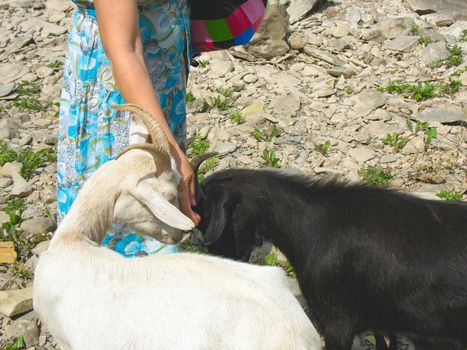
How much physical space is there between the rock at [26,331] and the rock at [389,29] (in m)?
5.02

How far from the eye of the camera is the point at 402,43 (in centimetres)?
733

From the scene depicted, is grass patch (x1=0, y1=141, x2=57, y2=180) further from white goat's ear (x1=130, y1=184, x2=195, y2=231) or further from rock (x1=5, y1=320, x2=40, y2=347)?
white goat's ear (x1=130, y1=184, x2=195, y2=231)

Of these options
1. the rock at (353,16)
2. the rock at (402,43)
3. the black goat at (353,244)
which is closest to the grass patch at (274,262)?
the black goat at (353,244)

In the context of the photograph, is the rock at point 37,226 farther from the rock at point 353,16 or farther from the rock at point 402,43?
the rock at point 353,16

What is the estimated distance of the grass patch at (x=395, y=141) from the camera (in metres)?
5.80

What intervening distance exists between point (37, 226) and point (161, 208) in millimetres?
2447

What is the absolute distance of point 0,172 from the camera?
5.78 m

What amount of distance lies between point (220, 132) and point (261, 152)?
51cm

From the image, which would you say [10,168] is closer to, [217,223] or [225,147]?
[225,147]

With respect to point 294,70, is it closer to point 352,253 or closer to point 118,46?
point 352,253

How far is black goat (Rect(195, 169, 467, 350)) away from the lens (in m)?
3.66

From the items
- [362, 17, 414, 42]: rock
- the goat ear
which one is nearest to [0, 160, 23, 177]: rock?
the goat ear

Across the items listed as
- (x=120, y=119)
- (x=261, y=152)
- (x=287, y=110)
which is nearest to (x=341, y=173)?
(x=261, y=152)

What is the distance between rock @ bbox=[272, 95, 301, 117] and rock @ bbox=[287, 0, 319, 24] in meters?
1.79
